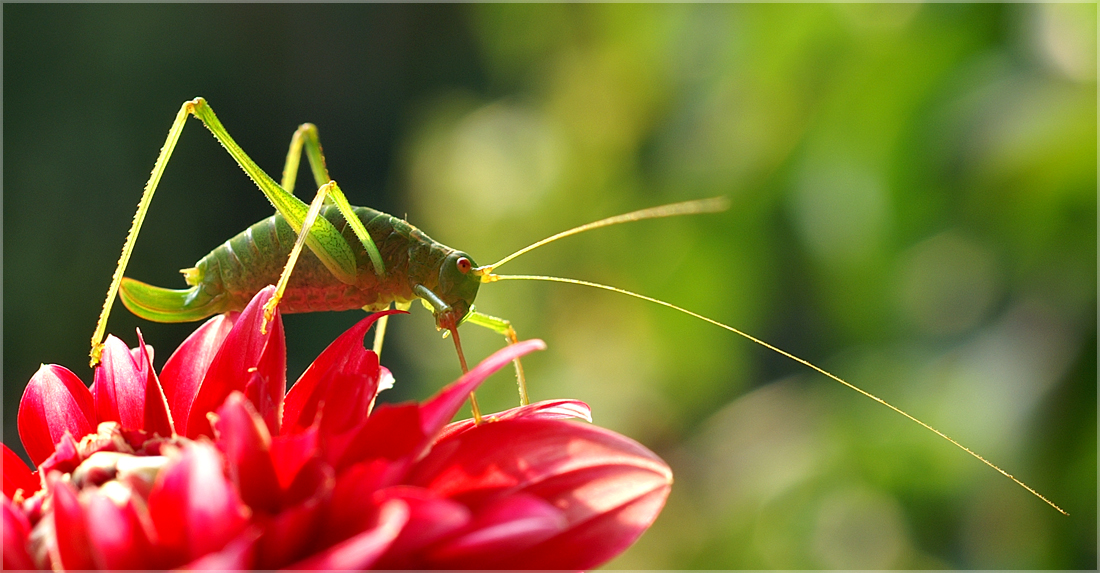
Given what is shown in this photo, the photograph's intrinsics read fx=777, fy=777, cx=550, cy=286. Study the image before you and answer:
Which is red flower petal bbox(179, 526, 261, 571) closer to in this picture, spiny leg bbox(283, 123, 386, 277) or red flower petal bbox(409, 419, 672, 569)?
Result: red flower petal bbox(409, 419, 672, 569)

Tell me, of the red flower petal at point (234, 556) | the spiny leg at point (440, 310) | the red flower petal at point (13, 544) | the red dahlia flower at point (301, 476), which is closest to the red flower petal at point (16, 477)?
the red dahlia flower at point (301, 476)

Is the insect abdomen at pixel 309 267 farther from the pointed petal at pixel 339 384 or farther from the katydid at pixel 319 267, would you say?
the pointed petal at pixel 339 384

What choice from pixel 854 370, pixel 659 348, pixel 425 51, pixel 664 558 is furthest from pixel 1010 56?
pixel 425 51

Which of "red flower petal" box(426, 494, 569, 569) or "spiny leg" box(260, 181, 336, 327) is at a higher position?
"spiny leg" box(260, 181, 336, 327)

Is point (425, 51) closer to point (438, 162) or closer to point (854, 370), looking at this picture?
point (438, 162)

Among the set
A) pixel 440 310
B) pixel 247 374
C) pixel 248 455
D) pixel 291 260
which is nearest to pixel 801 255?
pixel 440 310

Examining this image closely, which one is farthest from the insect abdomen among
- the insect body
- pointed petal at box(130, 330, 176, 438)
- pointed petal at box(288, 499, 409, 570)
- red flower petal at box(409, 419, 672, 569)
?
pointed petal at box(288, 499, 409, 570)

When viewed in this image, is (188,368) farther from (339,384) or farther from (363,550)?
(363,550)

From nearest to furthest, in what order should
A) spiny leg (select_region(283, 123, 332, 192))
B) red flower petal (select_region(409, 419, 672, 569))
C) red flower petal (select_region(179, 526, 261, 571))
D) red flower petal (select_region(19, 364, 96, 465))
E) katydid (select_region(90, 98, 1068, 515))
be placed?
red flower petal (select_region(179, 526, 261, 571))
red flower petal (select_region(409, 419, 672, 569))
red flower petal (select_region(19, 364, 96, 465))
katydid (select_region(90, 98, 1068, 515))
spiny leg (select_region(283, 123, 332, 192))
